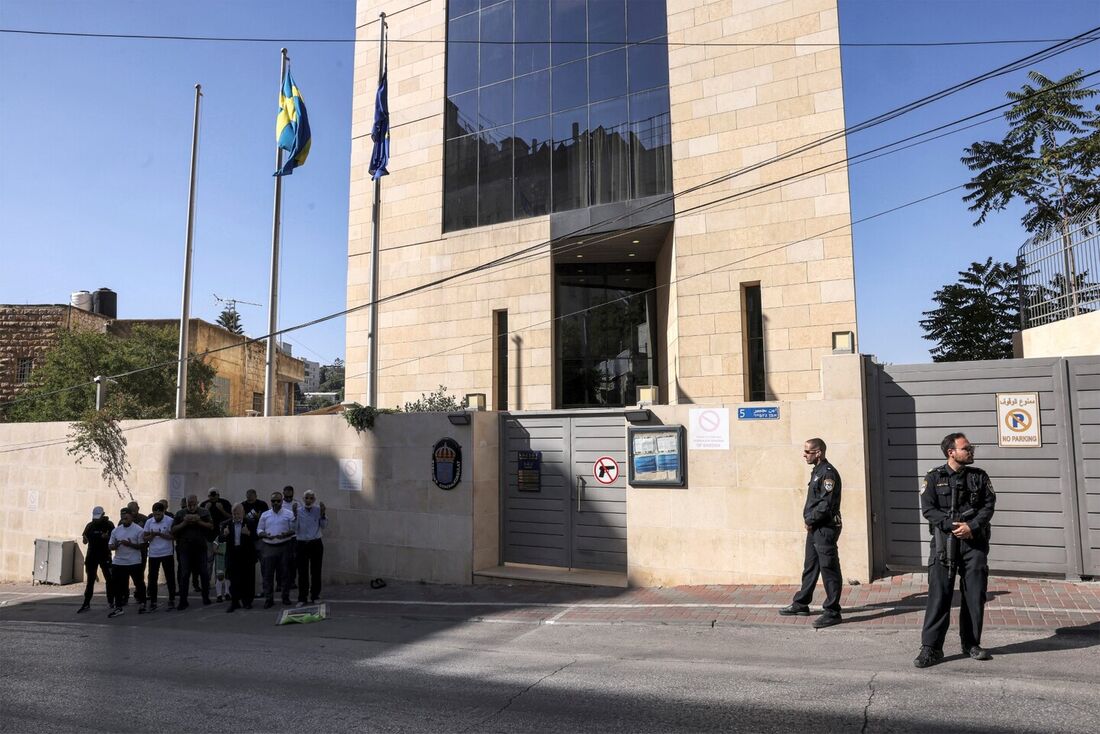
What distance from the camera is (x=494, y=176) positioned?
18844 mm

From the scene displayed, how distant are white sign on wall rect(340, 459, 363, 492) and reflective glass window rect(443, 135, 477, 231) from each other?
792 centimetres

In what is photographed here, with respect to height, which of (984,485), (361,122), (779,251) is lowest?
(984,485)

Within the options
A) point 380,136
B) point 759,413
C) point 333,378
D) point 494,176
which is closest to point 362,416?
point 380,136

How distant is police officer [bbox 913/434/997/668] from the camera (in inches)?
232

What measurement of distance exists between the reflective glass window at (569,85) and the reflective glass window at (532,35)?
0.52m

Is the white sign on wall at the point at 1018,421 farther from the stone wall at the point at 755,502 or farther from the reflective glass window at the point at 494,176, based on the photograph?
the reflective glass window at the point at 494,176

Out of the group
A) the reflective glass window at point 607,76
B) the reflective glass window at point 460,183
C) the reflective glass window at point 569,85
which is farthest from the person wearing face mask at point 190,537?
the reflective glass window at point 607,76

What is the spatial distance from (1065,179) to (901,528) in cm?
1408

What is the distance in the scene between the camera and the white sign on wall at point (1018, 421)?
8.85 m

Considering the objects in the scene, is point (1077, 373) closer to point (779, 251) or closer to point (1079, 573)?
point (1079, 573)

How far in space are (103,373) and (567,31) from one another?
1991 centimetres

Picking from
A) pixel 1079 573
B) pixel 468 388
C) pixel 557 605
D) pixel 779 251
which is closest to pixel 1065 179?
pixel 779 251

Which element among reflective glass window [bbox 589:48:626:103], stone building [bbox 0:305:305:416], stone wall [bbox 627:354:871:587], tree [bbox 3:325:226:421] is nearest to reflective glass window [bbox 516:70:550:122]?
reflective glass window [bbox 589:48:626:103]

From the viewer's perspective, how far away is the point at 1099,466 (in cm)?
854
